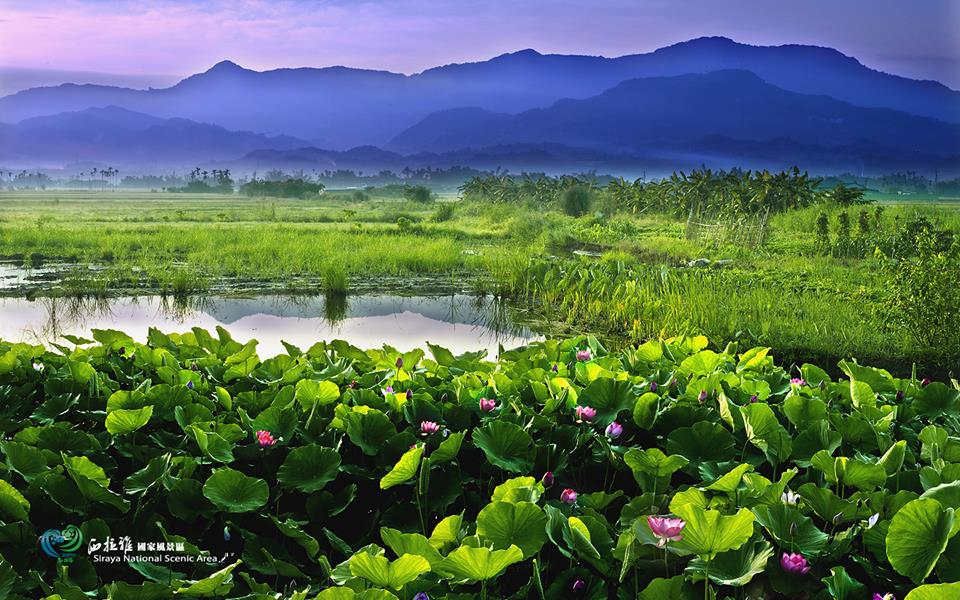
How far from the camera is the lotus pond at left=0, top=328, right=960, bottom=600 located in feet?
2.90

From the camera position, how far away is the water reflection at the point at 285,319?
180 inches

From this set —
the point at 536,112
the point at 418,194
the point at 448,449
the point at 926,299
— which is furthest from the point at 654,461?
the point at 536,112

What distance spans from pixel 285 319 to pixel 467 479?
3642 mm

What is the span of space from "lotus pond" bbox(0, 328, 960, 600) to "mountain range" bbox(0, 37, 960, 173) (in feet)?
12.3

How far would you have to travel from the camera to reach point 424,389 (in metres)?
1.51

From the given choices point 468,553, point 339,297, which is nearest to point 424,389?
point 468,553

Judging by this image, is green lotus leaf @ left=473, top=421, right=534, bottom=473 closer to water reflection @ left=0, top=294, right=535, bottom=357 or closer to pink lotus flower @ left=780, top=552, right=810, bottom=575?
pink lotus flower @ left=780, top=552, right=810, bottom=575

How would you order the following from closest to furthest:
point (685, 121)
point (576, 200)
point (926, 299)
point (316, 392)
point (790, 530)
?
point (790, 530) < point (316, 392) < point (926, 299) < point (576, 200) < point (685, 121)

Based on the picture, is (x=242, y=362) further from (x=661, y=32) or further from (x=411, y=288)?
(x=661, y=32)

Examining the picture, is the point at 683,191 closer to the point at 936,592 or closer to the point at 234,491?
the point at 234,491

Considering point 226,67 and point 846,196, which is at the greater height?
point 226,67

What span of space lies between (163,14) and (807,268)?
3.87 meters

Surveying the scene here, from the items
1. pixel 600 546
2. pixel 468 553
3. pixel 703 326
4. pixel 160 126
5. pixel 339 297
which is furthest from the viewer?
pixel 160 126

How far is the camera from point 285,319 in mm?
4734
